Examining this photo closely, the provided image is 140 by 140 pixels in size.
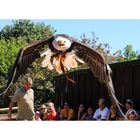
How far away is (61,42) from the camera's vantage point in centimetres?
599

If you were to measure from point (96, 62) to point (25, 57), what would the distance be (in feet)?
2.60

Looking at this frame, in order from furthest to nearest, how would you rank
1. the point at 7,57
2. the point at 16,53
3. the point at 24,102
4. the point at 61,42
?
the point at 7,57, the point at 16,53, the point at 24,102, the point at 61,42

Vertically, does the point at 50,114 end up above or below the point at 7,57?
below

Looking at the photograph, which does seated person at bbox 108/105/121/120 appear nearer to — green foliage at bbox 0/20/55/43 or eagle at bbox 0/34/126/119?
eagle at bbox 0/34/126/119

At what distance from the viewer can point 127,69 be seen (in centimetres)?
888

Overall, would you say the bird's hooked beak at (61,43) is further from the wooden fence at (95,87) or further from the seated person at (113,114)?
the wooden fence at (95,87)

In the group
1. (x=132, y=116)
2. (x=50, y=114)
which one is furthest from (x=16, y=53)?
(x=132, y=116)

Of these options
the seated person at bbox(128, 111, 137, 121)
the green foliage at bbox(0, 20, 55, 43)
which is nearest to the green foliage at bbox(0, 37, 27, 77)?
the green foliage at bbox(0, 20, 55, 43)

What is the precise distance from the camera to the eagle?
5969 mm

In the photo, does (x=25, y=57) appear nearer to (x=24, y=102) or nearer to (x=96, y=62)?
(x=24, y=102)

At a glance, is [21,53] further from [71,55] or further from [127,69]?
[127,69]
